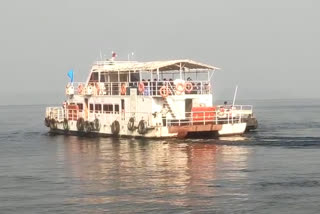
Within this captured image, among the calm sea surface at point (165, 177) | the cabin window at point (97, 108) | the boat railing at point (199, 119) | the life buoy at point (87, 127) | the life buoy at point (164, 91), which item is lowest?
the calm sea surface at point (165, 177)

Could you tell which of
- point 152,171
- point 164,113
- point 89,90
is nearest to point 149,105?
point 164,113

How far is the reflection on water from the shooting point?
2808 cm

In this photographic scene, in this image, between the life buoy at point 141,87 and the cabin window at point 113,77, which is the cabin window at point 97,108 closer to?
the cabin window at point 113,77

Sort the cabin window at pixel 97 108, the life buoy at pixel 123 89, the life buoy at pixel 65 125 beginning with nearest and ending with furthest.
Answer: the life buoy at pixel 123 89
the cabin window at pixel 97 108
the life buoy at pixel 65 125

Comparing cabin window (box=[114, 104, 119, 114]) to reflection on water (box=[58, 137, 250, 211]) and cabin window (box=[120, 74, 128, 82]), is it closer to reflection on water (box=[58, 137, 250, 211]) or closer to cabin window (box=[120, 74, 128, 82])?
reflection on water (box=[58, 137, 250, 211])

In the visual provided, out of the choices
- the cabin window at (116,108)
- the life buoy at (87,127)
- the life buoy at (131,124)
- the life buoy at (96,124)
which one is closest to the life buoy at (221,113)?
the life buoy at (131,124)

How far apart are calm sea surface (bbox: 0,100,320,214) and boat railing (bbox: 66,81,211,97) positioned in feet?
13.4

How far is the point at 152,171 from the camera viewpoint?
1403 inches

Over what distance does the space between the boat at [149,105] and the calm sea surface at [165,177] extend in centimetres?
126

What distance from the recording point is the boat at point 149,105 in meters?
50.6

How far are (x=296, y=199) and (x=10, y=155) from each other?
25.4 m

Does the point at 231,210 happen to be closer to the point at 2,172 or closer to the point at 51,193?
the point at 51,193

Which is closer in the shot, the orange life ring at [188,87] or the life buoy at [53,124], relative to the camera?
the orange life ring at [188,87]

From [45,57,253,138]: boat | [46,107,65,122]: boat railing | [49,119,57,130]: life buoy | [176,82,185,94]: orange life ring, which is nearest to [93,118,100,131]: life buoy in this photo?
[45,57,253,138]: boat
